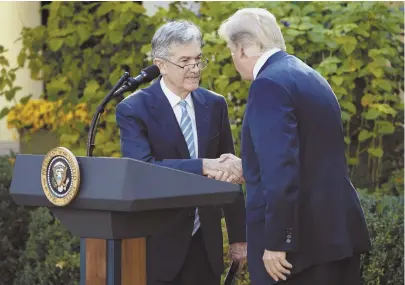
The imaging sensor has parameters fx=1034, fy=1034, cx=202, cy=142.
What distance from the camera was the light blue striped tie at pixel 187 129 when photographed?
13.9ft

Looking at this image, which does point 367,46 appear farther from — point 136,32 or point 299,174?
point 299,174

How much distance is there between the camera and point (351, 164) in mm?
7070

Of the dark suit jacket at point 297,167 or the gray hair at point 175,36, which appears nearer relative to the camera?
the dark suit jacket at point 297,167

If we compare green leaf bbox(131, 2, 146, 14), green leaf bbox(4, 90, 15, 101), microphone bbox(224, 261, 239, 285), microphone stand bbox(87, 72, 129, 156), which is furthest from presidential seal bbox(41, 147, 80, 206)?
green leaf bbox(4, 90, 15, 101)

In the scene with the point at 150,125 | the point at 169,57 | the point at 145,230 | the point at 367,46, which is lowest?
the point at 145,230

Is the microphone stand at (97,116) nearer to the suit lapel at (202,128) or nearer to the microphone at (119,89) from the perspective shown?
the microphone at (119,89)

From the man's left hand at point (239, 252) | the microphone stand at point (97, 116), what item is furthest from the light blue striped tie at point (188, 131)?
the microphone stand at point (97, 116)

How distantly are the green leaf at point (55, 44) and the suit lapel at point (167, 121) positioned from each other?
3641 mm

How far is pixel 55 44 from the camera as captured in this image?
308 inches

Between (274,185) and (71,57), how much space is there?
4.49 meters

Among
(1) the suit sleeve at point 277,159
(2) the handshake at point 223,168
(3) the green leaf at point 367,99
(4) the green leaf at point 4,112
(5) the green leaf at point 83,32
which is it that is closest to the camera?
(1) the suit sleeve at point 277,159

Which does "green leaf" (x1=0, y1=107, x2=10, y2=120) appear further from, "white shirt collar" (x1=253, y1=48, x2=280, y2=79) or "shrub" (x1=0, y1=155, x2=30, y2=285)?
"white shirt collar" (x1=253, y1=48, x2=280, y2=79)

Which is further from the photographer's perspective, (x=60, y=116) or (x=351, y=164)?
(x=60, y=116)

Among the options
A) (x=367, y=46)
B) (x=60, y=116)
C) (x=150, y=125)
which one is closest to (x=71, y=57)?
(x=60, y=116)
